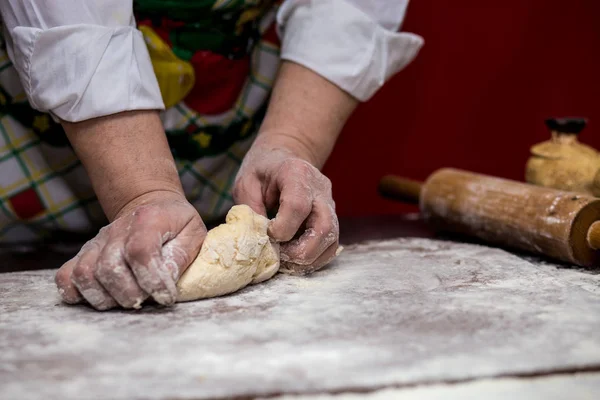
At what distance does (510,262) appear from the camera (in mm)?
1194

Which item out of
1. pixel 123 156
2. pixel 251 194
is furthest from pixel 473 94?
pixel 123 156

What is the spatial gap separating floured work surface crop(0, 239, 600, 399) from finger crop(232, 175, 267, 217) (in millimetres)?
143

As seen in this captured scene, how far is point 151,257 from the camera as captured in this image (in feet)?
2.95

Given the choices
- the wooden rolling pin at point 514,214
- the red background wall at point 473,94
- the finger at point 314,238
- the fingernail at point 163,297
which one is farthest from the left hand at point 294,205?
the red background wall at point 473,94

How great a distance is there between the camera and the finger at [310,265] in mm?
1109

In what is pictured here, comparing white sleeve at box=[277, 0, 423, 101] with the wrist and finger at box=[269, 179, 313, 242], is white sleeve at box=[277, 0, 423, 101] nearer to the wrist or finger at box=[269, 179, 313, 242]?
the wrist

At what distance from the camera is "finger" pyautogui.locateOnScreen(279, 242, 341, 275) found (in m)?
1.11

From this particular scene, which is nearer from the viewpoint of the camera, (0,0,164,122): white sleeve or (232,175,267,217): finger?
(0,0,164,122): white sleeve

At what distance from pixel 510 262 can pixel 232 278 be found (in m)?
0.53

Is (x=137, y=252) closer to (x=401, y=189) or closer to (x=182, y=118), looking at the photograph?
(x=182, y=118)

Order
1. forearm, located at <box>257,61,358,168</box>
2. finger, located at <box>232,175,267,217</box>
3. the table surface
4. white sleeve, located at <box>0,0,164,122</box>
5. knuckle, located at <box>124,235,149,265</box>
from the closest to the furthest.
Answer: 1. the table surface
2. knuckle, located at <box>124,235,149,265</box>
3. white sleeve, located at <box>0,0,164,122</box>
4. finger, located at <box>232,175,267,217</box>
5. forearm, located at <box>257,61,358,168</box>

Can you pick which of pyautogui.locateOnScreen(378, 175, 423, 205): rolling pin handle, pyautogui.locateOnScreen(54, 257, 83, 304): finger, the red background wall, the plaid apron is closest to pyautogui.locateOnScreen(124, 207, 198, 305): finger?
pyautogui.locateOnScreen(54, 257, 83, 304): finger

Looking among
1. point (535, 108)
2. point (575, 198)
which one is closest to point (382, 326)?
point (575, 198)

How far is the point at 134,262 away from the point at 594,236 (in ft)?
2.72
